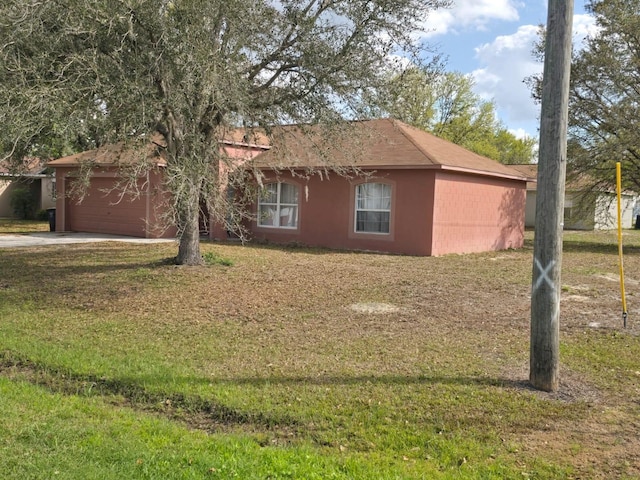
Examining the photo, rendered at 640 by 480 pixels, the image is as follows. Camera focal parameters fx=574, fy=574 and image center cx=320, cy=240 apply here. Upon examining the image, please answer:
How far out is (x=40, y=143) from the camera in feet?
31.8

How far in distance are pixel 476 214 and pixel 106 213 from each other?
14083 mm

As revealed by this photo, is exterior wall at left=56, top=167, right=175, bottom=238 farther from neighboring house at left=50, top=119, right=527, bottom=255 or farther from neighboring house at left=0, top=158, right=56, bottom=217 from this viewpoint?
neighboring house at left=0, top=158, right=56, bottom=217

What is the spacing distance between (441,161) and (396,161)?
1.32 meters

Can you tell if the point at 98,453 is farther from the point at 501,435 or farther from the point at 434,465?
the point at 501,435

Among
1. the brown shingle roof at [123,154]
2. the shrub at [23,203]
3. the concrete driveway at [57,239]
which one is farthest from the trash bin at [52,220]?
the brown shingle roof at [123,154]

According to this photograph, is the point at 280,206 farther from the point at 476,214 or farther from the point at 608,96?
the point at 608,96

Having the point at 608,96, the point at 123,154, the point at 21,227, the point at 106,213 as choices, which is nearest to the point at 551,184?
the point at 123,154

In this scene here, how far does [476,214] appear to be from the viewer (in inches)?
738

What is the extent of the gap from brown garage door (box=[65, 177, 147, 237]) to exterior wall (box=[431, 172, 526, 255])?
426 inches

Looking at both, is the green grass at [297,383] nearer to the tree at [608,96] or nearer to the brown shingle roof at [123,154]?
the brown shingle roof at [123,154]

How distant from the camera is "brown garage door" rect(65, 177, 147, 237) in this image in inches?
850

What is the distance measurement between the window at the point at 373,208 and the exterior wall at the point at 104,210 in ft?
24.0

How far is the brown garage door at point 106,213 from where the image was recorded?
21578mm

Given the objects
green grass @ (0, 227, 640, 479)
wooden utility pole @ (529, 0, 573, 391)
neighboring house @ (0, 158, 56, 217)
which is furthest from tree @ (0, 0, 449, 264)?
neighboring house @ (0, 158, 56, 217)
